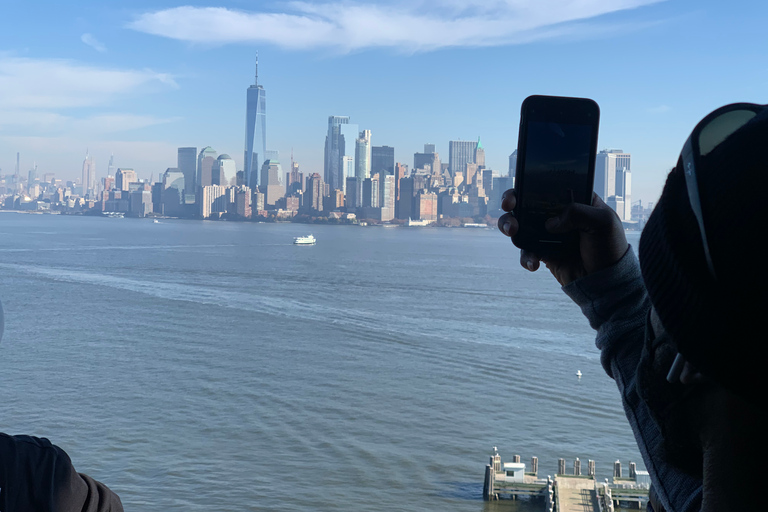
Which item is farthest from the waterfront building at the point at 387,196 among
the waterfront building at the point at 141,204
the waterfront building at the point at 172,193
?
the waterfront building at the point at 141,204

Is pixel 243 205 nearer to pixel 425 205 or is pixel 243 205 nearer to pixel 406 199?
pixel 406 199

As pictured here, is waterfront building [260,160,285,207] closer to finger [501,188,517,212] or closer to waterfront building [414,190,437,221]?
waterfront building [414,190,437,221]

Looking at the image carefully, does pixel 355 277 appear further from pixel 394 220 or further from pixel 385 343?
pixel 394 220

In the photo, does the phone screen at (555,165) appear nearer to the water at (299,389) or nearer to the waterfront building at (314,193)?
the water at (299,389)

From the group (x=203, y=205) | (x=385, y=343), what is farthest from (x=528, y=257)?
(x=203, y=205)

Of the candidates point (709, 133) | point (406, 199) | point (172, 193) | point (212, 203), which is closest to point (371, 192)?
point (406, 199)

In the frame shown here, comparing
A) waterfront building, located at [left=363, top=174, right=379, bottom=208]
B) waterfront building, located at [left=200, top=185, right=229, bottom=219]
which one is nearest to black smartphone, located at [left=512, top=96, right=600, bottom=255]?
waterfront building, located at [left=363, top=174, right=379, bottom=208]
